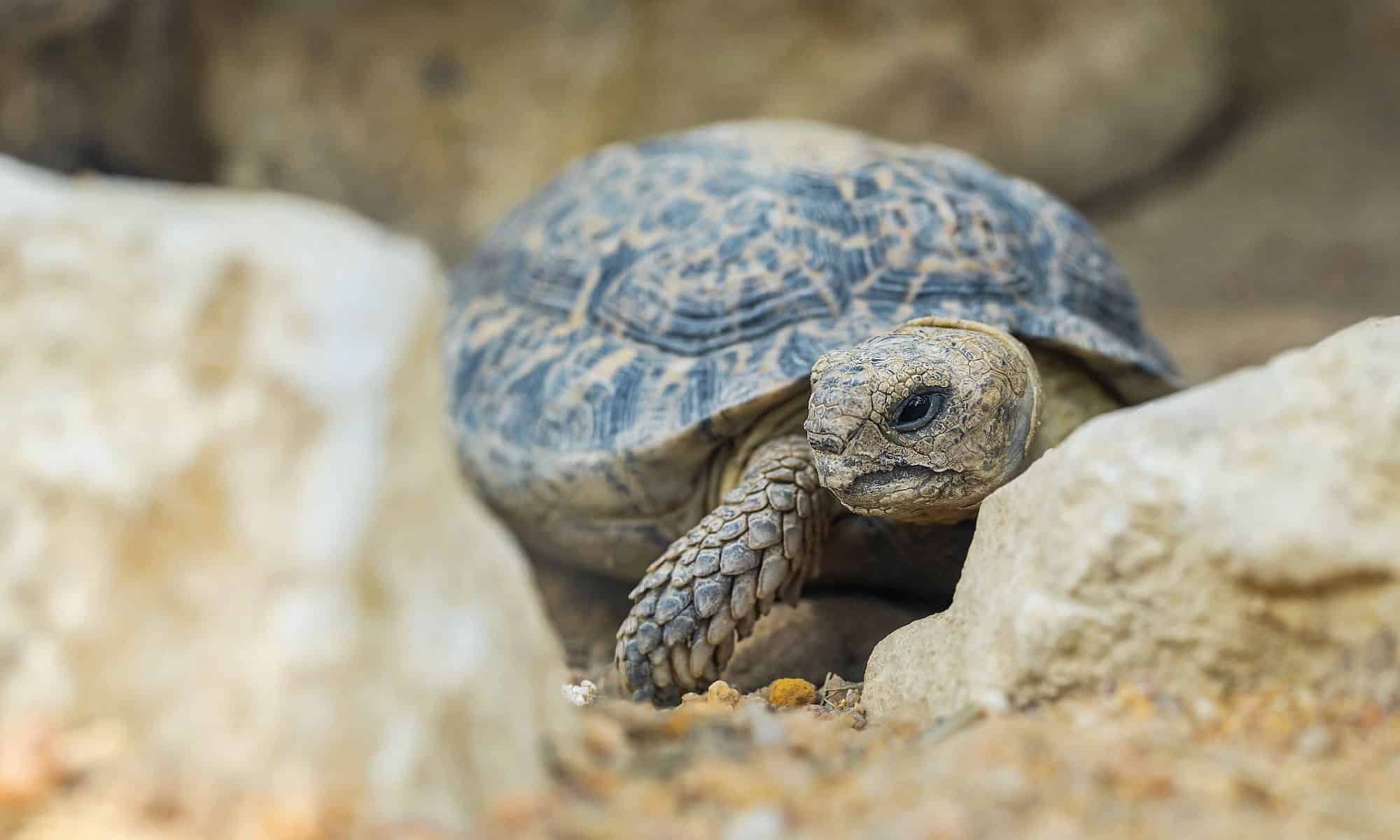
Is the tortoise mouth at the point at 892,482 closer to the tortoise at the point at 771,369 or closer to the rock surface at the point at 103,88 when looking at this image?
the tortoise at the point at 771,369

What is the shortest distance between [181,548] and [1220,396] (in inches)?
53.7

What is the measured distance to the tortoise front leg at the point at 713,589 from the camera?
2.51 meters

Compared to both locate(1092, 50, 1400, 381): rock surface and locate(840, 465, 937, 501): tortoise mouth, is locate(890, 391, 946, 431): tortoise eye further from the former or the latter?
locate(1092, 50, 1400, 381): rock surface

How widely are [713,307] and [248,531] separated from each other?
186 cm

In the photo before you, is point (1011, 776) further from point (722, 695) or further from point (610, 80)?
point (610, 80)

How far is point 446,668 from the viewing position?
132 centimetres

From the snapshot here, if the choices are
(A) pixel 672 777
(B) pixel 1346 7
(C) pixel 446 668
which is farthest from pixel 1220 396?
(B) pixel 1346 7

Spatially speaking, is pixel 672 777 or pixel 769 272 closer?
pixel 672 777

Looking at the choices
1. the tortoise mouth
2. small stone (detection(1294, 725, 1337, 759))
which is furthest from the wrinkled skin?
small stone (detection(1294, 725, 1337, 759))

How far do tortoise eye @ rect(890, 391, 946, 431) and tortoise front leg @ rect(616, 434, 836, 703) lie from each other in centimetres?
33

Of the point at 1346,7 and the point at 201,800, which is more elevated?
the point at 1346,7

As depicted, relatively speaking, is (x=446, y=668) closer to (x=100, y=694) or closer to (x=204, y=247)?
(x=100, y=694)

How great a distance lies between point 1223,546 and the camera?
5.32ft

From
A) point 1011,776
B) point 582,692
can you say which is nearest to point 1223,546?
point 1011,776
